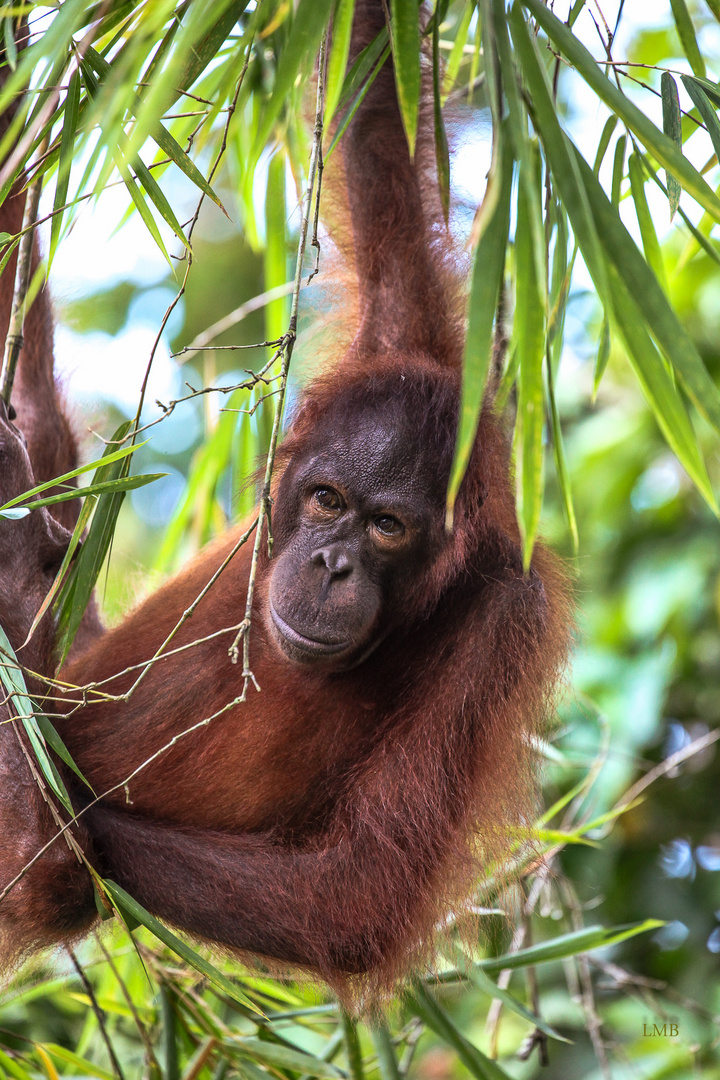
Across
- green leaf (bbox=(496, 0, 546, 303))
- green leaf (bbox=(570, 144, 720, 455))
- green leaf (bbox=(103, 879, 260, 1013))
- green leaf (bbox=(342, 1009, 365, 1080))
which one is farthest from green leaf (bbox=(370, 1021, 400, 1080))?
green leaf (bbox=(496, 0, 546, 303))

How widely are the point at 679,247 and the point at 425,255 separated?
207cm

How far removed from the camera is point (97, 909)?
7.36 ft

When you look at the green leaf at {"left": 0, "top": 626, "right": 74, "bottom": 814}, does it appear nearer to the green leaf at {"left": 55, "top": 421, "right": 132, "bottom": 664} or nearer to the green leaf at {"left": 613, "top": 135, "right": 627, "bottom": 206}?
the green leaf at {"left": 55, "top": 421, "right": 132, "bottom": 664}

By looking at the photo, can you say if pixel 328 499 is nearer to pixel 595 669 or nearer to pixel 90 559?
pixel 90 559

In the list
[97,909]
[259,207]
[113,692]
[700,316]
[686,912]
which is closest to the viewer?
[97,909]

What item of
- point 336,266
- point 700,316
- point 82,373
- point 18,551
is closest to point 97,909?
point 18,551

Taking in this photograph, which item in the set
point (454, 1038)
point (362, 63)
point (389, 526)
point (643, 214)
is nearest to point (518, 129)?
point (362, 63)

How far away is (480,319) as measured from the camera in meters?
1.23

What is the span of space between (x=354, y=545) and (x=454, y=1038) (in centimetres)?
120

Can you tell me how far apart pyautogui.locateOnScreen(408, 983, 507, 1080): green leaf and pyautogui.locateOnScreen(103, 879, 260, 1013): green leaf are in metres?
0.69

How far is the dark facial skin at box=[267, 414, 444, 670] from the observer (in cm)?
224

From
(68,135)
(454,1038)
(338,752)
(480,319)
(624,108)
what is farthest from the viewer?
(338,752)

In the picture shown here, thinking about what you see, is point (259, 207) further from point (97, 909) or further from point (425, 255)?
point (97, 909)

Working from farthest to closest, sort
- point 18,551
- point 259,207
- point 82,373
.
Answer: point 259,207 → point 82,373 → point 18,551
